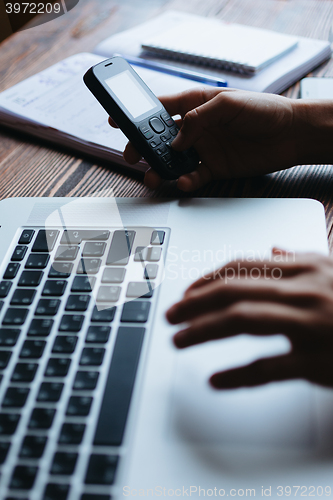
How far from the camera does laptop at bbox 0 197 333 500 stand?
26 centimetres

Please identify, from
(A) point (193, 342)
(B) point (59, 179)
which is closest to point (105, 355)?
(A) point (193, 342)

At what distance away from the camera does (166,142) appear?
50 centimetres

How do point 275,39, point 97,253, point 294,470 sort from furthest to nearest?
point 275,39, point 97,253, point 294,470

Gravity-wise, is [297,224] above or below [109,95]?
below

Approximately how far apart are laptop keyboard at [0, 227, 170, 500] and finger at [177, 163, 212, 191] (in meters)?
0.09

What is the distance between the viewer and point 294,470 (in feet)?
0.86

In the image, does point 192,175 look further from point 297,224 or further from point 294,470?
point 294,470

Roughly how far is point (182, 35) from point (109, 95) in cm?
41

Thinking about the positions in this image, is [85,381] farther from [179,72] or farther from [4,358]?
[179,72]

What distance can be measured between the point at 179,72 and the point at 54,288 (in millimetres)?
502

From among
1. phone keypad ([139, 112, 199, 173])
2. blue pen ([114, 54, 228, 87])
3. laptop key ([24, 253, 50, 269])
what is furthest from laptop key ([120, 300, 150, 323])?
blue pen ([114, 54, 228, 87])

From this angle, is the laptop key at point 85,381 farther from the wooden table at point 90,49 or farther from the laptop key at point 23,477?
the wooden table at point 90,49

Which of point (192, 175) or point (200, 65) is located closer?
point (192, 175)

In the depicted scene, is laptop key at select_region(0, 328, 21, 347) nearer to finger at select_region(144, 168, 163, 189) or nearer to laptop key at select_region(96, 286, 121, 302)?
laptop key at select_region(96, 286, 121, 302)
